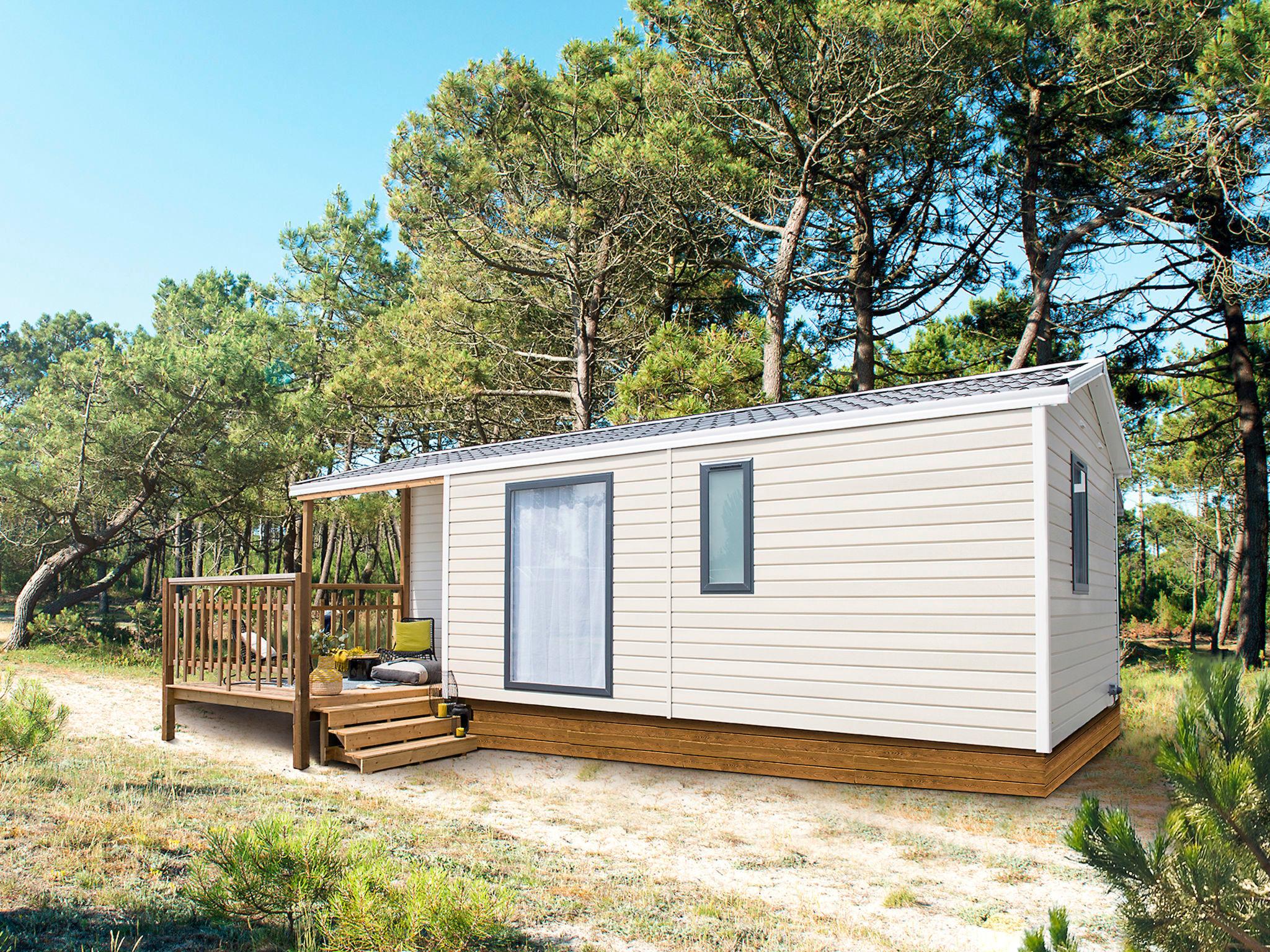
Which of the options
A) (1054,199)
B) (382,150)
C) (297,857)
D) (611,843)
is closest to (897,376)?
(1054,199)

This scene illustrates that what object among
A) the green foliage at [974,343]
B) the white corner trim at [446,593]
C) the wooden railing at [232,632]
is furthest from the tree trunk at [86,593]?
the green foliage at [974,343]

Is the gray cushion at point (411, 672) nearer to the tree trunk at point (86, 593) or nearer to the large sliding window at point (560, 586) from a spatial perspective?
the large sliding window at point (560, 586)

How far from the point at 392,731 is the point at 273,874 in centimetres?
397

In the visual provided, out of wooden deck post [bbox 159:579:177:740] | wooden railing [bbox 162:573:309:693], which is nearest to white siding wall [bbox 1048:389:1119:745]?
wooden railing [bbox 162:573:309:693]

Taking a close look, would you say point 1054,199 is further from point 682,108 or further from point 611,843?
point 611,843

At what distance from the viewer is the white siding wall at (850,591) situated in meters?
5.11

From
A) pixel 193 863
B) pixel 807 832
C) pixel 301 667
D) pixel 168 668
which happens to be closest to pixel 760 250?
pixel 301 667

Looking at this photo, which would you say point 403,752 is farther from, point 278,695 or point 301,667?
point 278,695

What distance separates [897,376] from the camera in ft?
52.2

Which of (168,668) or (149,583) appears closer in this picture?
(168,668)

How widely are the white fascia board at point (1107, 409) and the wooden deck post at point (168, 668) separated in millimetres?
7533

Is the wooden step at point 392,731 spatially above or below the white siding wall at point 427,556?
below

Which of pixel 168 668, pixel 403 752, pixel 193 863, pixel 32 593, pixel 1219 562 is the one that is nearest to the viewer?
pixel 193 863

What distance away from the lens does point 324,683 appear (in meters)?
6.98
